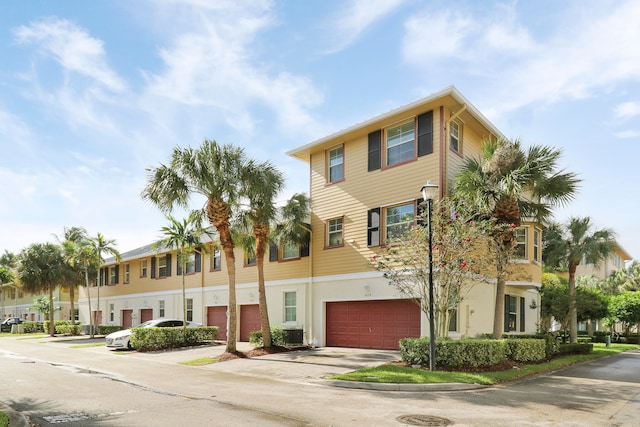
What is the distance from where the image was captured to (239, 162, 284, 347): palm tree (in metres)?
20.0

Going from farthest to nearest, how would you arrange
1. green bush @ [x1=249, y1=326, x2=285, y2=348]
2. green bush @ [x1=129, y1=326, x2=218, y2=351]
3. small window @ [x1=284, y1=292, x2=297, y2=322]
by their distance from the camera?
small window @ [x1=284, y1=292, x2=297, y2=322], green bush @ [x1=129, y1=326, x2=218, y2=351], green bush @ [x1=249, y1=326, x2=285, y2=348]

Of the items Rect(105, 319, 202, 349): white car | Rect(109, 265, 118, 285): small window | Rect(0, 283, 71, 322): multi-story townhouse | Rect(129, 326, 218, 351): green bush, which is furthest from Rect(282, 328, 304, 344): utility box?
Rect(0, 283, 71, 322): multi-story townhouse

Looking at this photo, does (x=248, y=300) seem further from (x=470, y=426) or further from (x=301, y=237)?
(x=470, y=426)

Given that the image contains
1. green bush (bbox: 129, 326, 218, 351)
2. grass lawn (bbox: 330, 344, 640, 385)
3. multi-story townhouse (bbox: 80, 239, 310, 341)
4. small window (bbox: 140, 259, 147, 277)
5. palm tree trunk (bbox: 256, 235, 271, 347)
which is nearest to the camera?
grass lawn (bbox: 330, 344, 640, 385)

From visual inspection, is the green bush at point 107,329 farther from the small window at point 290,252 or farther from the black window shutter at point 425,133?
the black window shutter at point 425,133

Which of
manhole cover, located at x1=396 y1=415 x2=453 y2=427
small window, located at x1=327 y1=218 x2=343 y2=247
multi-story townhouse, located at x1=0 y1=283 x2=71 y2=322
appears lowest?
multi-story townhouse, located at x1=0 y1=283 x2=71 y2=322

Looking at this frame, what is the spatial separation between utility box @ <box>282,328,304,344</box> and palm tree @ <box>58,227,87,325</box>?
73.5 ft

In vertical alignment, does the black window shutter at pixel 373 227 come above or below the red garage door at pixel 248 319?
above

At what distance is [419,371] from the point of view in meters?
14.1

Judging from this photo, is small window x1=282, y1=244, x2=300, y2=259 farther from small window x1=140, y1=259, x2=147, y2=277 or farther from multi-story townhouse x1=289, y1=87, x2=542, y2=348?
small window x1=140, y1=259, x2=147, y2=277

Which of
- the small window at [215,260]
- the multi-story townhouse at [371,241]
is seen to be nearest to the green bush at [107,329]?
the small window at [215,260]

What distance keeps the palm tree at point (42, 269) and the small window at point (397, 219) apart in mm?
32150

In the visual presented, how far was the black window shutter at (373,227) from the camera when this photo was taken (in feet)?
71.2

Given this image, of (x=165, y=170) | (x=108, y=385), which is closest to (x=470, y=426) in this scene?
(x=108, y=385)
